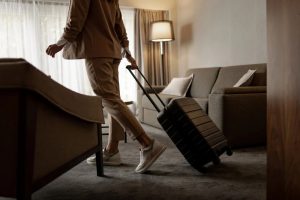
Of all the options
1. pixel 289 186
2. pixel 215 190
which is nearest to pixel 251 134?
pixel 215 190

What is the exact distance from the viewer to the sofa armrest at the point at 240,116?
8.06 ft

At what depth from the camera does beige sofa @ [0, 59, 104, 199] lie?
3.11 feet

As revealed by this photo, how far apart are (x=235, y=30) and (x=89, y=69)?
2.51 m

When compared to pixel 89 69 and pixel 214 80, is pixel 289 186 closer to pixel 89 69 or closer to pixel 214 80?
pixel 89 69

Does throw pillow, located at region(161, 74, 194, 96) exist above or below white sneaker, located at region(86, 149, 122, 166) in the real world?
above

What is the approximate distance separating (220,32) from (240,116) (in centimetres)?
189

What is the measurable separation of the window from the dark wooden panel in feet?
13.3

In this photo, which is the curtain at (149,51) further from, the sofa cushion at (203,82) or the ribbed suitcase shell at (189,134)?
the ribbed suitcase shell at (189,134)

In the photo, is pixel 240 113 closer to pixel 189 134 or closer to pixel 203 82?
pixel 189 134

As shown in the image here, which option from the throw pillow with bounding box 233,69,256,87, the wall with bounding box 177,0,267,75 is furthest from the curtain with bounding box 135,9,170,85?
the throw pillow with bounding box 233,69,256,87

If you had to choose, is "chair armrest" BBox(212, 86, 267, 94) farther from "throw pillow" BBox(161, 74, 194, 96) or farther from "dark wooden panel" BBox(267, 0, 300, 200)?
"dark wooden panel" BBox(267, 0, 300, 200)

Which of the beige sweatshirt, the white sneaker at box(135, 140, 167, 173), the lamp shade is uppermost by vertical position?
the lamp shade

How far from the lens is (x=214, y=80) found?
12.2 feet

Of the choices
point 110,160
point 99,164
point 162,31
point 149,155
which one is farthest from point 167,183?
point 162,31
